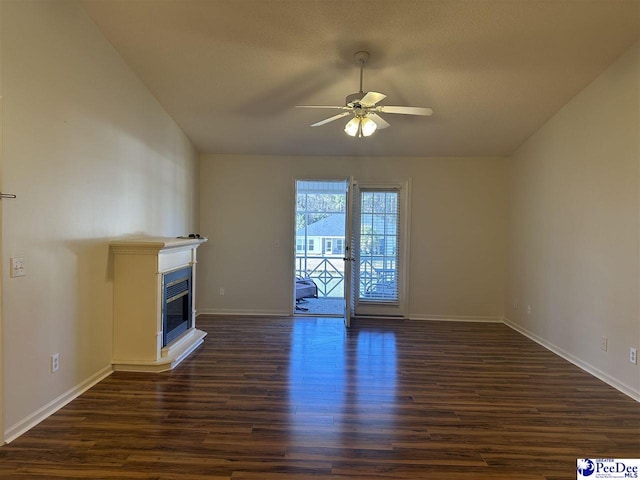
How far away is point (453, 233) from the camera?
5.29 meters

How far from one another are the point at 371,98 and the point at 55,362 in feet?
9.79

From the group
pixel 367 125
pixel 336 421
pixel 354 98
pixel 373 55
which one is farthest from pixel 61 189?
pixel 373 55

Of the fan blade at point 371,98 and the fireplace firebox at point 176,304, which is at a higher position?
the fan blade at point 371,98

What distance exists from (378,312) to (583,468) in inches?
138

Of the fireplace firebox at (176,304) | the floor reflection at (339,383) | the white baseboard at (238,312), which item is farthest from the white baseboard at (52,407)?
the white baseboard at (238,312)

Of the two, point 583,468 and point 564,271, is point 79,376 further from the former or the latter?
point 564,271

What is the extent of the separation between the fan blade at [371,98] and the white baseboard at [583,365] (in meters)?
3.03

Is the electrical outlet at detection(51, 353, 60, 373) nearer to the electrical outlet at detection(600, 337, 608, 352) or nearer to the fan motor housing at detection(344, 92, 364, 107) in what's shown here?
the fan motor housing at detection(344, 92, 364, 107)

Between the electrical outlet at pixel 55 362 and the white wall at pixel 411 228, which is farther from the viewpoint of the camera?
the white wall at pixel 411 228

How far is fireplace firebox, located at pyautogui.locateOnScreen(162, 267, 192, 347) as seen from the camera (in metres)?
3.36

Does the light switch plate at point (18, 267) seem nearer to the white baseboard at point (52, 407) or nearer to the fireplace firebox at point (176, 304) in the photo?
the white baseboard at point (52, 407)

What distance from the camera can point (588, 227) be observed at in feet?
11.3

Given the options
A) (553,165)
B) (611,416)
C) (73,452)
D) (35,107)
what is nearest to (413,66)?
(553,165)

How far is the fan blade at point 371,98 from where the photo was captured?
8.77 feet
